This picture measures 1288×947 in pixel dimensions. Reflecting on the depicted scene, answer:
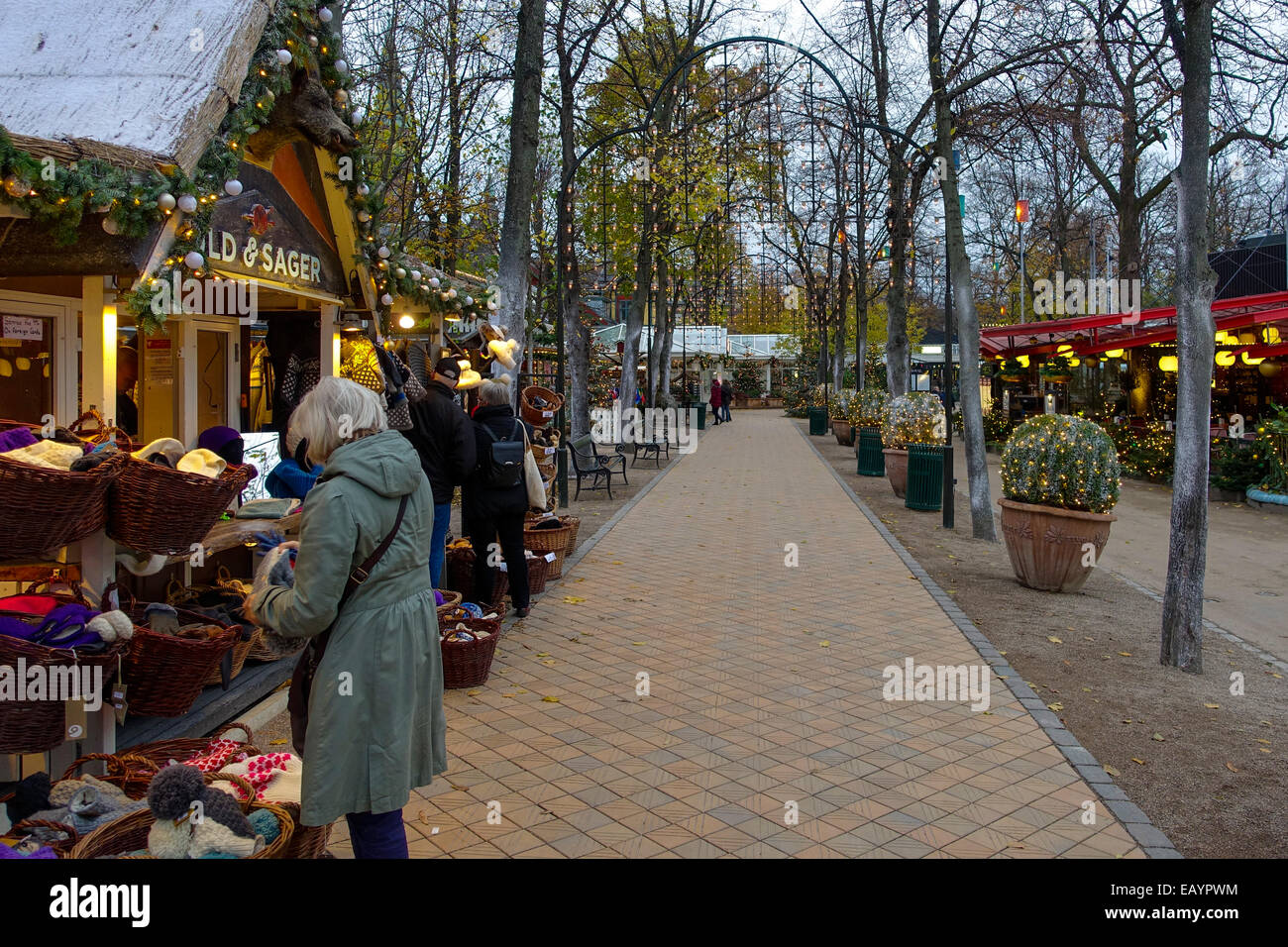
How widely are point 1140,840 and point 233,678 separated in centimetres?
460

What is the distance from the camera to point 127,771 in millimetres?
3908

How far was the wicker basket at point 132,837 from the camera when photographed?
10.5 ft

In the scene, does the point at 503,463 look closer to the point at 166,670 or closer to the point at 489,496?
the point at 489,496

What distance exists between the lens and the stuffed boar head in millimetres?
5727

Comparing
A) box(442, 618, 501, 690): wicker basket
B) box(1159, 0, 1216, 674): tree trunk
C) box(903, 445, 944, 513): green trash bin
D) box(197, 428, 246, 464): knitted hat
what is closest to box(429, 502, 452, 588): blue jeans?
box(442, 618, 501, 690): wicker basket

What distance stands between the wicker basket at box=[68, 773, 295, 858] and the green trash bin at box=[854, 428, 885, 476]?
742 inches

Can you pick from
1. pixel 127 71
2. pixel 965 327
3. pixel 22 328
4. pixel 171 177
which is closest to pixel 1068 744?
pixel 171 177

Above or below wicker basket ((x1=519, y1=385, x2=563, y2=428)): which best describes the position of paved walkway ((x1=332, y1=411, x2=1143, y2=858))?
below

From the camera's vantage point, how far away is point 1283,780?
492 cm

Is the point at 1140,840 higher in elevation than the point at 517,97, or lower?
lower

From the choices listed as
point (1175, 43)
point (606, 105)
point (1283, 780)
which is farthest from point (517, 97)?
point (606, 105)

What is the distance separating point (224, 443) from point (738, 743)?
3.34 m

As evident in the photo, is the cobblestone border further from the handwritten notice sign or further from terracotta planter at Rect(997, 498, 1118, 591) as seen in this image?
the handwritten notice sign
